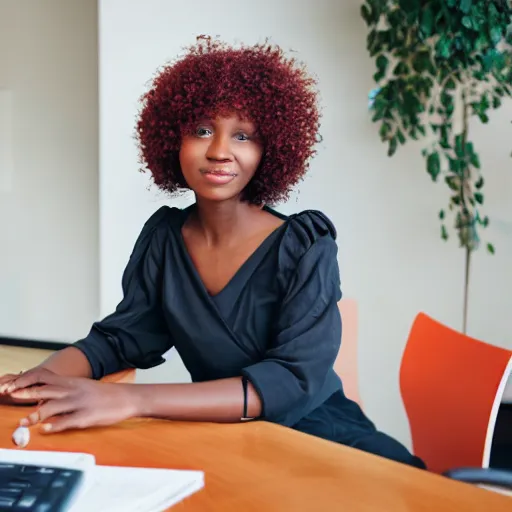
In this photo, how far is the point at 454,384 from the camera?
136cm

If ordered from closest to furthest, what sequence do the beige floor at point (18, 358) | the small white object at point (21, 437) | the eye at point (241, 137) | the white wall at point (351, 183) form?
the small white object at point (21, 437) < the eye at point (241, 137) < the white wall at point (351, 183) < the beige floor at point (18, 358)

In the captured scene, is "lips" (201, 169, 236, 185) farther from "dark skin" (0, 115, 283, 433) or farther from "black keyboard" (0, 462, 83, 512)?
"black keyboard" (0, 462, 83, 512)

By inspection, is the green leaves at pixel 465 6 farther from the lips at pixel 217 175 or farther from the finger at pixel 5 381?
the finger at pixel 5 381

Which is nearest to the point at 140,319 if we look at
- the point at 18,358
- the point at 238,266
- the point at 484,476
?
the point at 238,266

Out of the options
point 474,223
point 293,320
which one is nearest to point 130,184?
point 474,223

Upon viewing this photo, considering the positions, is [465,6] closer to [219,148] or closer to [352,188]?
[352,188]

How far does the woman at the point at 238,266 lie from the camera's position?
124cm

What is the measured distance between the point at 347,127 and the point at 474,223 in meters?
0.57

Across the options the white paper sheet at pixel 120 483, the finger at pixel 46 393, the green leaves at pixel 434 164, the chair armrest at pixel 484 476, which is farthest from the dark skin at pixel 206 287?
the green leaves at pixel 434 164

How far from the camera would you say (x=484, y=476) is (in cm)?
104

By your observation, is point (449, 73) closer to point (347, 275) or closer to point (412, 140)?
point (412, 140)

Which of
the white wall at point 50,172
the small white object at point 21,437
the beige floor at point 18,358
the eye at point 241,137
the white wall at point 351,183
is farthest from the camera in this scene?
the white wall at point 50,172

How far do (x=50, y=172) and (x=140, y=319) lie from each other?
3003mm

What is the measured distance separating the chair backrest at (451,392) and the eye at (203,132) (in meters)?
0.59
